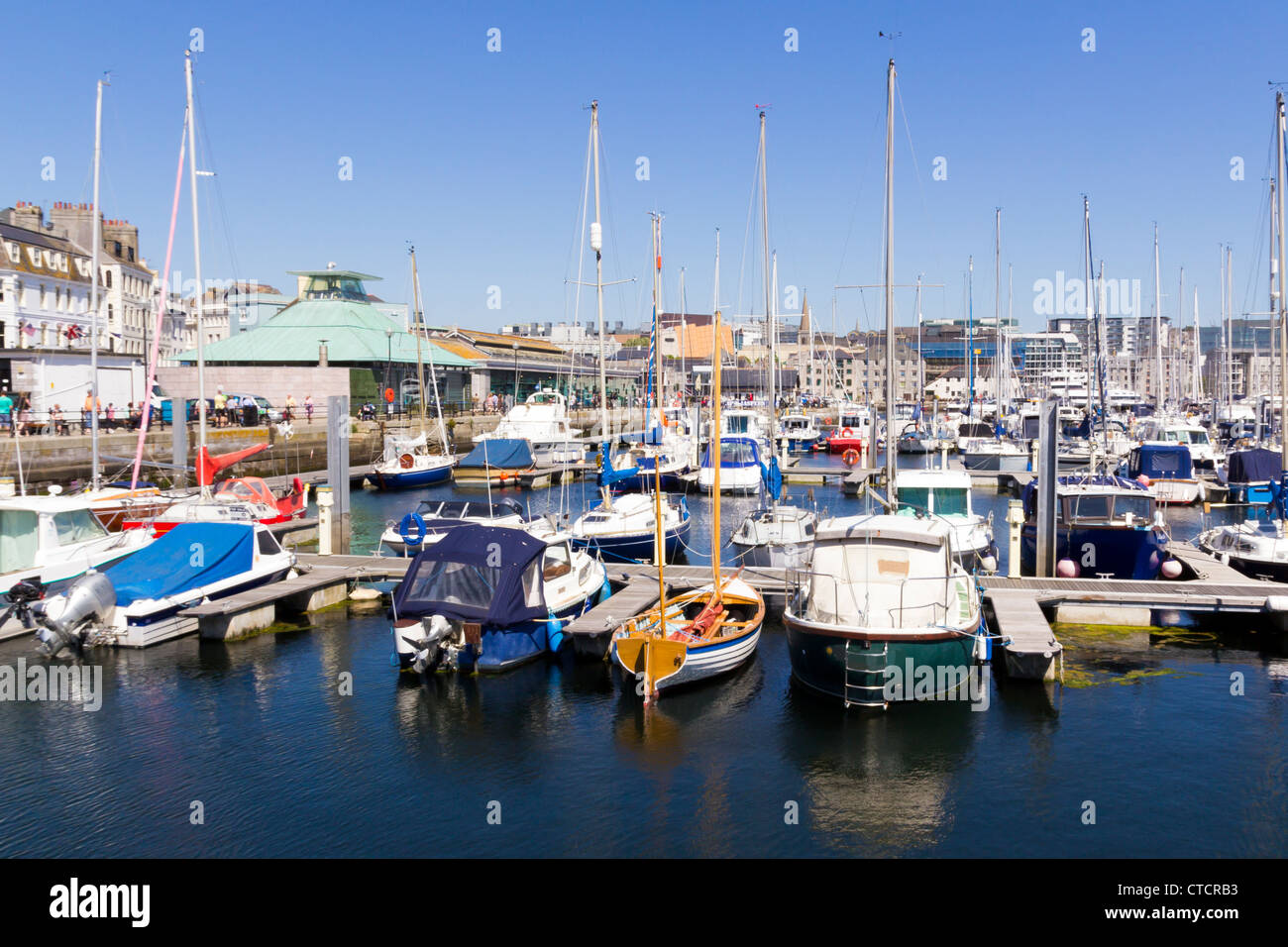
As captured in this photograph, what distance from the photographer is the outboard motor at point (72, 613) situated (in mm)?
20797

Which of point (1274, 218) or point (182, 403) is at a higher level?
point (1274, 218)

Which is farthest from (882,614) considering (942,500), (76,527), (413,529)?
(76,527)

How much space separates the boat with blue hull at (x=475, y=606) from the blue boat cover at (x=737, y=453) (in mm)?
28392

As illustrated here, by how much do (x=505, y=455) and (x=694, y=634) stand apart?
36.7 m

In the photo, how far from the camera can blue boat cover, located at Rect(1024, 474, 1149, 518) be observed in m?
29.0

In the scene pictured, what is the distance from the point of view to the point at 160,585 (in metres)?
23.2

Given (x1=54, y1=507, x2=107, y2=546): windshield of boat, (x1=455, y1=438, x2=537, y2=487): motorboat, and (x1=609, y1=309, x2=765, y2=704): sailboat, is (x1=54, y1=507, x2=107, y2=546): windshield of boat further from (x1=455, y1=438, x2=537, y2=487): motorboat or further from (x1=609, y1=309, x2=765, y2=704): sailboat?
(x1=455, y1=438, x2=537, y2=487): motorboat

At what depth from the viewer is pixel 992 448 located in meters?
60.6

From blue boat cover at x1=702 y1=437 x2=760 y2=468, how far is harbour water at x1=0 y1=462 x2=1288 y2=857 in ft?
90.8

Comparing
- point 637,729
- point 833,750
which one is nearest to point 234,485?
point 637,729

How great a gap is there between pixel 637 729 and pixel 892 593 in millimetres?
5157

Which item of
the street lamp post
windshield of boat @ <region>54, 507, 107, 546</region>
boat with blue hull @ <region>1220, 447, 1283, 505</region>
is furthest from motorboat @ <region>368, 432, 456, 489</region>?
boat with blue hull @ <region>1220, 447, 1283, 505</region>
